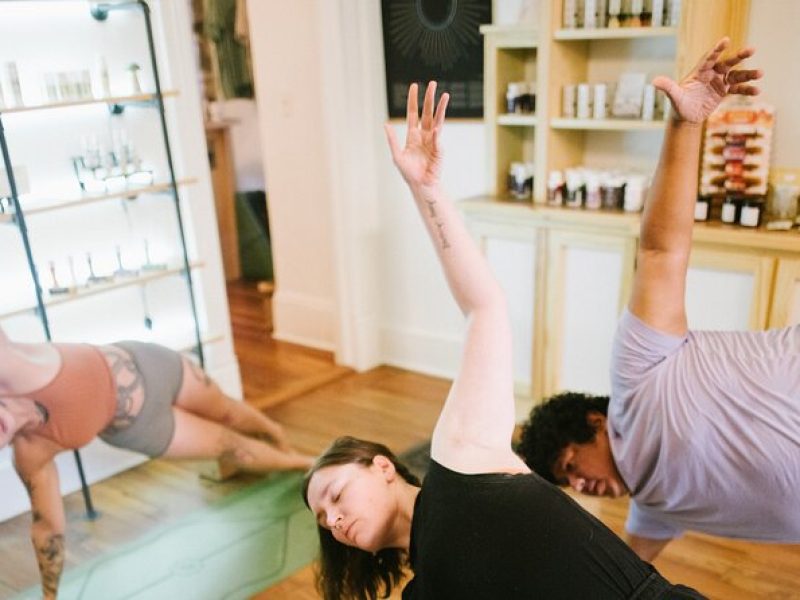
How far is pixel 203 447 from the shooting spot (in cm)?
259

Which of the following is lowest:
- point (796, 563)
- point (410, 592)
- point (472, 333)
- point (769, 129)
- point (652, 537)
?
point (796, 563)

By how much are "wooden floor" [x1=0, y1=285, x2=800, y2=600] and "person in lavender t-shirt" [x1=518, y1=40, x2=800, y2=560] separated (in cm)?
77

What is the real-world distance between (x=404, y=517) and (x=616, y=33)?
6.06 feet

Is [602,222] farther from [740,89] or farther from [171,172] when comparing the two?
[171,172]

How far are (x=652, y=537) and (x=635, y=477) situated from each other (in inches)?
12.1

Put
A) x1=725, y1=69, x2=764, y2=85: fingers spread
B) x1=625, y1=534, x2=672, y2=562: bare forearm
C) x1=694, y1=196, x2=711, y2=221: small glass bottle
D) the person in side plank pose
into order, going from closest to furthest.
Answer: x1=725, y1=69, x2=764, y2=85: fingers spread → x1=625, y1=534, x2=672, y2=562: bare forearm → the person in side plank pose → x1=694, y1=196, x2=711, y2=221: small glass bottle

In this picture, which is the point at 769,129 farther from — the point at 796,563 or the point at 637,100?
the point at 796,563

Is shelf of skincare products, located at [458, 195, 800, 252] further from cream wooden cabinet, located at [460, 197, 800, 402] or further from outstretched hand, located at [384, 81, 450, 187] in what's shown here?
outstretched hand, located at [384, 81, 450, 187]

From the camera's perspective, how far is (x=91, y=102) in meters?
2.36

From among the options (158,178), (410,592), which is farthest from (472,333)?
(158,178)

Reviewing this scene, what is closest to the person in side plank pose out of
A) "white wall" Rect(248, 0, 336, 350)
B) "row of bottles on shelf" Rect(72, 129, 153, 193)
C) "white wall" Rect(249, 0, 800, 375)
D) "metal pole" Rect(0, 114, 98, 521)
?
"metal pole" Rect(0, 114, 98, 521)

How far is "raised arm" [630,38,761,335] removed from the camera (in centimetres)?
144

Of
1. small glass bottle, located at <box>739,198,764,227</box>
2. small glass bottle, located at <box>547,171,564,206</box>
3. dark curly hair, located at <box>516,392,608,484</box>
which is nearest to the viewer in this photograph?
dark curly hair, located at <box>516,392,608,484</box>

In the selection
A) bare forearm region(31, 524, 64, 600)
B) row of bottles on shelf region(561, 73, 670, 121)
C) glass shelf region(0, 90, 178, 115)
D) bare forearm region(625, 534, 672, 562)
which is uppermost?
glass shelf region(0, 90, 178, 115)
